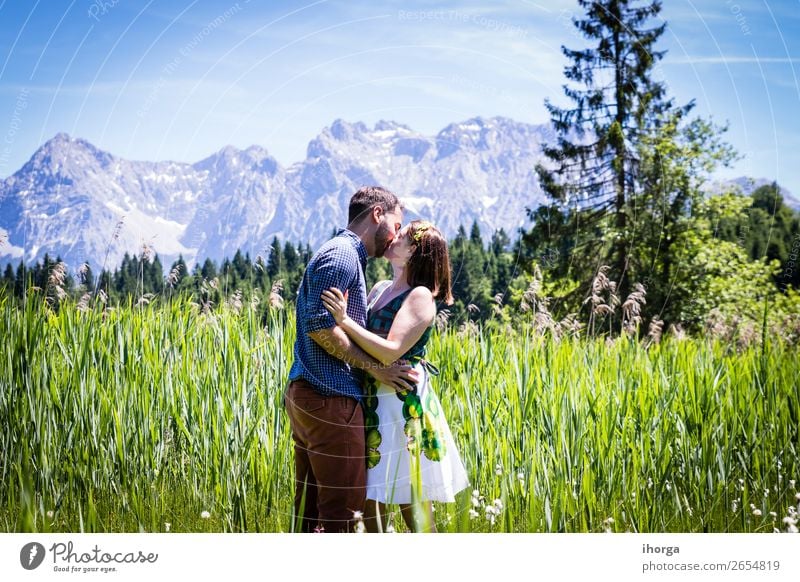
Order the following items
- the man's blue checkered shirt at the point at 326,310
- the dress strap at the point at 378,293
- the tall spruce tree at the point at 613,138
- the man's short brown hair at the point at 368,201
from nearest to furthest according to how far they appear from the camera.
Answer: the man's blue checkered shirt at the point at 326,310 → the man's short brown hair at the point at 368,201 → the dress strap at the point at 378,293 → the tall spruce tree at the point at 613,138

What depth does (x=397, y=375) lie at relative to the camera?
286 centimetres

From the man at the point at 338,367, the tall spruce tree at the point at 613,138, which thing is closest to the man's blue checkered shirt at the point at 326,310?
the man at the point at 338,367

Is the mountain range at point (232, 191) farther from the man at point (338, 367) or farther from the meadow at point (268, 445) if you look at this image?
the man at point (338, 367)

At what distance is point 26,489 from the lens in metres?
3.45

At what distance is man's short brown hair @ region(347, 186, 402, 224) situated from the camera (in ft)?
9.56

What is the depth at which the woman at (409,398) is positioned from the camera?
2.80 m

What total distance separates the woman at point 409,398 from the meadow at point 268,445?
0.40 metres

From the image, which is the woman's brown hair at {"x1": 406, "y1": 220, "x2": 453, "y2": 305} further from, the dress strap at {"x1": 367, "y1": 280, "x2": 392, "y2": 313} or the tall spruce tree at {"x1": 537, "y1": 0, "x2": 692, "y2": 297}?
the tall spruce tree at {"x1": 537, "y1": 0, "x2": 692, "y2": 297}

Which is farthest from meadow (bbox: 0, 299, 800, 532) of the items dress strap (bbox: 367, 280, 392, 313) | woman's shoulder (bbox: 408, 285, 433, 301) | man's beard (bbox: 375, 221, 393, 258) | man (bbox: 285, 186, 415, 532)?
man's beard (bbox: 375, 221, 393, 258)

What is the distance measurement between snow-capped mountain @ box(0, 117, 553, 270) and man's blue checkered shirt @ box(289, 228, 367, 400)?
117 cm

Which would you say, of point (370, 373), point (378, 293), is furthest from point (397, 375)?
point (378, 293)
